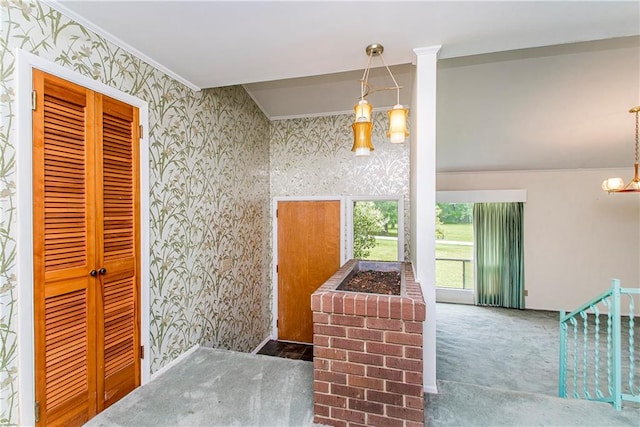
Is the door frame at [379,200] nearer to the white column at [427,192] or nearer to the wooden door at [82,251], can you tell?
the white column at [427,192]

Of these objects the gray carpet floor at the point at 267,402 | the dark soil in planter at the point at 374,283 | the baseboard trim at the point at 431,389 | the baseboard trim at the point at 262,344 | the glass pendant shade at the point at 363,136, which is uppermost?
the glass pendant shade at the point at 363,136

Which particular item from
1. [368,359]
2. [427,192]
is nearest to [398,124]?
[427,192]

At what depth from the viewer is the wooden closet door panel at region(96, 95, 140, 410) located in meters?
1.79

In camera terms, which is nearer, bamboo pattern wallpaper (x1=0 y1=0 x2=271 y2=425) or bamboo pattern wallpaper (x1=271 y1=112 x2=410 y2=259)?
bamboo pattern wallpaper (x1=0 y1=0 x2=271 y2=425)

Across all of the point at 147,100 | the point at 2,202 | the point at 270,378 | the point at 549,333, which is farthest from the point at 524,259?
the point at 2,202

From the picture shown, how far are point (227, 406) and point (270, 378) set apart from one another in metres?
0.37

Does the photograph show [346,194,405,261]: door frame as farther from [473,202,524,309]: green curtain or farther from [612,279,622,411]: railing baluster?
[473,202,524,309]: green curtain

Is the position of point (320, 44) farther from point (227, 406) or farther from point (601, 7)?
point (227, 406)

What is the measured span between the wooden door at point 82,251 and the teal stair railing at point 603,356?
302 centimetres

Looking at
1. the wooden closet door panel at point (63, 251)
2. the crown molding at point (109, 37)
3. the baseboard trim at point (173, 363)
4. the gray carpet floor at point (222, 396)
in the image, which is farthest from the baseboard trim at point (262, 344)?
the crown molding at point (109, 37)

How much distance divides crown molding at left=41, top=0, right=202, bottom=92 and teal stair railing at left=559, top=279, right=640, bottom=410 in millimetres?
3465

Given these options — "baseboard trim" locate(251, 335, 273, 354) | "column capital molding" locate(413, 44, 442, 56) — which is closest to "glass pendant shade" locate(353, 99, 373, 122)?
"column capital molding" locate(413, 44, 442, 56)

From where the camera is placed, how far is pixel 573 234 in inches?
207

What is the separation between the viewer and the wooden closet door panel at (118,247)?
1791 mm
